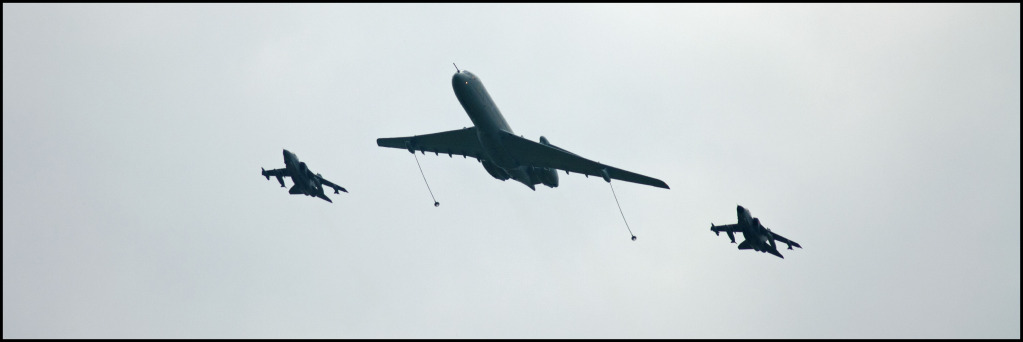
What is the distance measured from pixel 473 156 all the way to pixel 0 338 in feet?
151

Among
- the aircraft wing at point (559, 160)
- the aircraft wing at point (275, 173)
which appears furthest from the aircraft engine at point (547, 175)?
the aircraft wing at point (275, 173)

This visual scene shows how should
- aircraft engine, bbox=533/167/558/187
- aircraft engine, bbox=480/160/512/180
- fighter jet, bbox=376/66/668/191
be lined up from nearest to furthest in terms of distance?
fighter jet, bbox=376/66/668/191 < aircraft engine, bbox=533/167/558/187 < aircraft engine, bbox=480/160/512/180

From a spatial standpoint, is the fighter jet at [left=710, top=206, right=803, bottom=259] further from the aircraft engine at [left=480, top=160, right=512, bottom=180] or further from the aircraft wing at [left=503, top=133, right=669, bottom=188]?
the aircraft engine at [left=480, top=160, right=512, bottom=180]

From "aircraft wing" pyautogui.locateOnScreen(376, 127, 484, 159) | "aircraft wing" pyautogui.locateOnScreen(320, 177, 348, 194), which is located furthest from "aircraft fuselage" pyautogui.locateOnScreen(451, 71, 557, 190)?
"aircraft wing" pyautogui.locateOnScreen(320, 177, 348, 194)

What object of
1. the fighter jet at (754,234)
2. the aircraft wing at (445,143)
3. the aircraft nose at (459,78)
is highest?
the aircraft nose at (459,78)

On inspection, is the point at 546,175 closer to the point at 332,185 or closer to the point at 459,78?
the point at 459,78

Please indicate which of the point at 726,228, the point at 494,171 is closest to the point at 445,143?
the point at 494,171

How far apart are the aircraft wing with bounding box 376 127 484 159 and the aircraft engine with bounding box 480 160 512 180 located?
2.85ft

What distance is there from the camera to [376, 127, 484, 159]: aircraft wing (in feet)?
260

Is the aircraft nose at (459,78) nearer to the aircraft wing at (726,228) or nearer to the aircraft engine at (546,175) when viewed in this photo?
the aircraft engine at (546,175)

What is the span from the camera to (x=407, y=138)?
8256 centimetres

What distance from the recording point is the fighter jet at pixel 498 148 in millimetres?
74688

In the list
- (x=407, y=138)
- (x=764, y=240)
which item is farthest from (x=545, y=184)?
(x=764, y=240)

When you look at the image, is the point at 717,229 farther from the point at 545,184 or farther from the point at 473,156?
the point at 473,156
